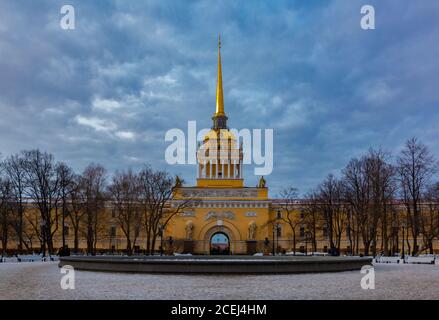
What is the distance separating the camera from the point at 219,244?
238ft

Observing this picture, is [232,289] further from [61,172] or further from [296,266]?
[61,172]

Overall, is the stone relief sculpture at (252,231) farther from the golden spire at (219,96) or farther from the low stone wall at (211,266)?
the low stone wall at (211,266)

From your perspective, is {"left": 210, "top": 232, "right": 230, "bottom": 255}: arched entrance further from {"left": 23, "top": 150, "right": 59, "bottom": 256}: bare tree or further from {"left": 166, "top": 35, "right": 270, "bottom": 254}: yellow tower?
{"left": 23, "top": 150, "right": 59, "bottom": 256}: bare tree

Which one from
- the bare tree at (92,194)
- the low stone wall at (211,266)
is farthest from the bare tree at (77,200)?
the low stone wall at (211,266)

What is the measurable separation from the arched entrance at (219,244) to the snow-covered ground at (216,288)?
46.2 metres

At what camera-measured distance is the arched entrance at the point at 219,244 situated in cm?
6781

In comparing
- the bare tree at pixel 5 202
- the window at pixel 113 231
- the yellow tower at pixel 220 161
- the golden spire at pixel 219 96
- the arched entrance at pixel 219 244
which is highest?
the golden spire at pixel 219 96

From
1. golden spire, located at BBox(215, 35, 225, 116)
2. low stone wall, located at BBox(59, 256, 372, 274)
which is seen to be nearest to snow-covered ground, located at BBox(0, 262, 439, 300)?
low stone wall, located at BBox(59, 256, 372, 274)

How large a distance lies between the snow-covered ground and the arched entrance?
46217mm

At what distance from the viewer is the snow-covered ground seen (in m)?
15.1
